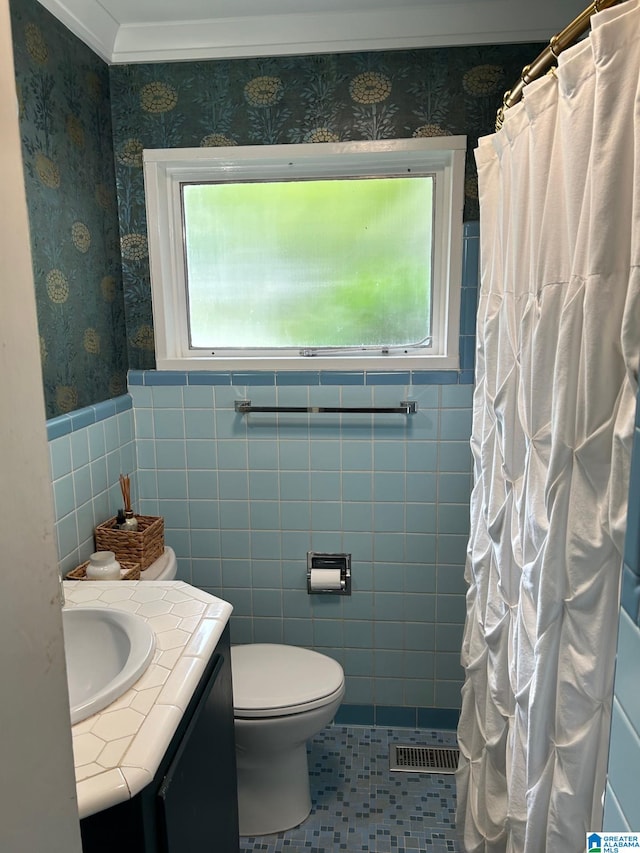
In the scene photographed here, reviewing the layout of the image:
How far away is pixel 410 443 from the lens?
217cm

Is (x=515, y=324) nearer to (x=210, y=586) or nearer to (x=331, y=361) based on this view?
(x=331, y=361)

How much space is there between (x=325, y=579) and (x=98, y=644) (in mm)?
979

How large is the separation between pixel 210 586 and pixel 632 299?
6.20 ft

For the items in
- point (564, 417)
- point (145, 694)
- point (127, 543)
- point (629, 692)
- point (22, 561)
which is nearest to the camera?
point (22, 561)

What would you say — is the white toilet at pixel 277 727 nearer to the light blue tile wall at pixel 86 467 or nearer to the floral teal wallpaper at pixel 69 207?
the light blue tile wall at pixel 86 467

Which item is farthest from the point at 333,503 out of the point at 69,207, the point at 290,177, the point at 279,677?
the point at 69,207

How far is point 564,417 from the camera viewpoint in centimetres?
99

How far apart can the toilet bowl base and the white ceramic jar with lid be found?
717 millimetres

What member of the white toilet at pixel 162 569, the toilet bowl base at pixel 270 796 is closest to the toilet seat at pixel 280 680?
the toilet bowl base at pixel 270 796

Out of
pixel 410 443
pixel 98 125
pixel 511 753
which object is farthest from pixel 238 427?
pixel 511 753

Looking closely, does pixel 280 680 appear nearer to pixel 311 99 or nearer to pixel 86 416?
pixel 86 416

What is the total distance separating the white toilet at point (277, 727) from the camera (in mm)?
1760

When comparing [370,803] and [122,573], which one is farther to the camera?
[370,803]

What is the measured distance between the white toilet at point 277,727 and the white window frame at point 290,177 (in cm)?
101
